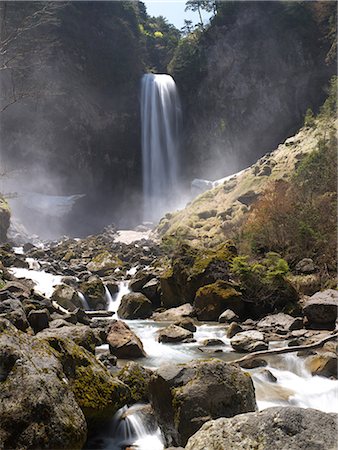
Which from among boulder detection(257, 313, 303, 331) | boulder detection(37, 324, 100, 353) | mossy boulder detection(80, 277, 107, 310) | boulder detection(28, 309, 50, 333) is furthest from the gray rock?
mossy boulder detection(80, 277, 107, 310)

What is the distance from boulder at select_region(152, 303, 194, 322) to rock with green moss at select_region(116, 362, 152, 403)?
579cm

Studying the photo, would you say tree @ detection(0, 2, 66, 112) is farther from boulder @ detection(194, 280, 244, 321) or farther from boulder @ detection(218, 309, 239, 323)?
boulder @ detection(218, 309, 239, 323)

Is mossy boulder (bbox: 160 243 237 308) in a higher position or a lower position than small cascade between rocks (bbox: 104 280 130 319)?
higher

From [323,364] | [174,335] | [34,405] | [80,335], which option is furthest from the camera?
[174,335]

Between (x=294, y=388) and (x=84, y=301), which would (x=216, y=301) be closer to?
(x=84, y=301)

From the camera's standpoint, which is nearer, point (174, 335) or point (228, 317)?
point (174, 335)

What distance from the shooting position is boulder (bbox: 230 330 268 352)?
802cm

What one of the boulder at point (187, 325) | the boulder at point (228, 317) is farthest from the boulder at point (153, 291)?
the boulder at point (187, 325)

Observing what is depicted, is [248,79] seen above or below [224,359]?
above

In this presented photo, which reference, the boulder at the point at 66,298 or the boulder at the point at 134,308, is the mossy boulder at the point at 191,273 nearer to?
the boulder at the point at 134,308

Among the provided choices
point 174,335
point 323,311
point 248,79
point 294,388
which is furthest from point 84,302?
point 248,79

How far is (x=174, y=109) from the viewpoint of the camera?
149 ft

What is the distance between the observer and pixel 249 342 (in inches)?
326

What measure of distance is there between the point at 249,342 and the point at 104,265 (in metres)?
11.4
